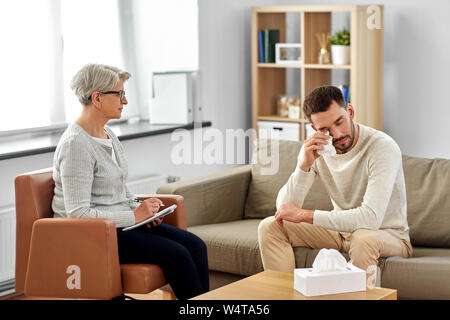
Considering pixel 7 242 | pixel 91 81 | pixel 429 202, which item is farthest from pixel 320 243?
pixel 7 242

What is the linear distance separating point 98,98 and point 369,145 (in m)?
1.06

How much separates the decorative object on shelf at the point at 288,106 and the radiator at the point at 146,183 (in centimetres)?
107

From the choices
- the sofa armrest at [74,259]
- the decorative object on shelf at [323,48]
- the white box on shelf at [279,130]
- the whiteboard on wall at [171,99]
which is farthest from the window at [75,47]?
the sofa armrest at [74,259]

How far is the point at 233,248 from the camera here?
3.24m

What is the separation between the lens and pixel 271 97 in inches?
205

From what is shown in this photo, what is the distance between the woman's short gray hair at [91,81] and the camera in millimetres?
2766

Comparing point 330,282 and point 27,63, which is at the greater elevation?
point 27,63

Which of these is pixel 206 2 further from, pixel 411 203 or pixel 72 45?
pixel 411 203

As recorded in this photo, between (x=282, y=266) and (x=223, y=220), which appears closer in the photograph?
(x=282, y=266)

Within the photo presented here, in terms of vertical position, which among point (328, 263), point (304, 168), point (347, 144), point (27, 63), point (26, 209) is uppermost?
point (27, 63)

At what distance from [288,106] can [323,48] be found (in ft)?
1.59

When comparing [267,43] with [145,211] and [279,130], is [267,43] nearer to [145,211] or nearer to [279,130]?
[279,130]

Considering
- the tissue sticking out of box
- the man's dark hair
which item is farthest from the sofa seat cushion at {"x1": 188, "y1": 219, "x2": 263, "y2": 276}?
the tissue sticking out of box

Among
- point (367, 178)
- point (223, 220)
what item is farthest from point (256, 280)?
point (223, 220)
